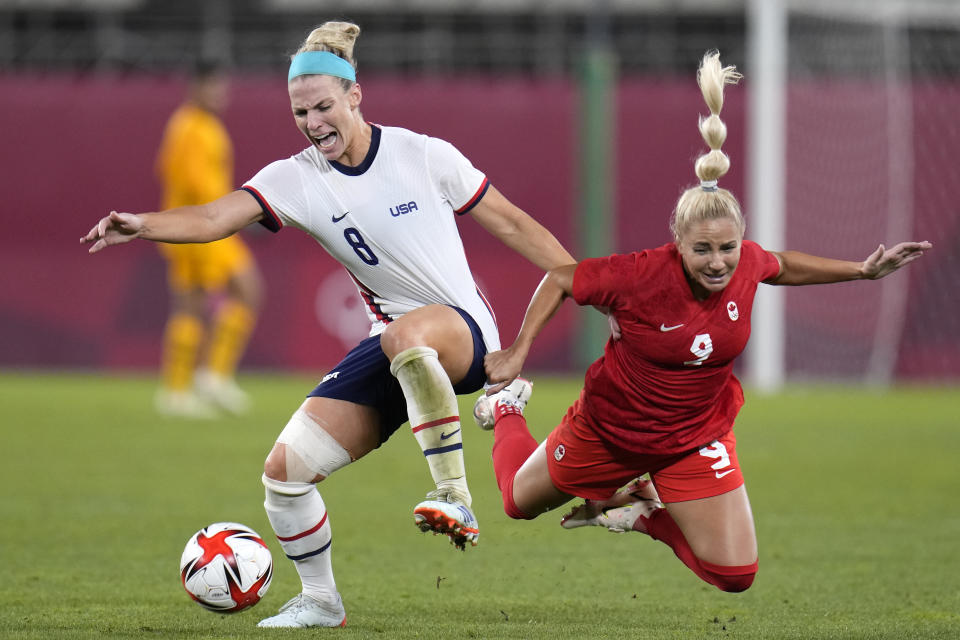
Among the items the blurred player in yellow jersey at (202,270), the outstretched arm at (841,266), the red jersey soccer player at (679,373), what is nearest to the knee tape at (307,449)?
the red jersey soccer player at (679,373)

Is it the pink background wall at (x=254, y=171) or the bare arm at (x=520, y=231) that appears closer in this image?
the bare arm at (x=520, y=231)

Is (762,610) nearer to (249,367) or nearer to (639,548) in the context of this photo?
(639,548)

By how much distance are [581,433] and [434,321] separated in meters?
0.75

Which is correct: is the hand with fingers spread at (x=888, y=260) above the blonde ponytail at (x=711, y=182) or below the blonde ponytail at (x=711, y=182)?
below

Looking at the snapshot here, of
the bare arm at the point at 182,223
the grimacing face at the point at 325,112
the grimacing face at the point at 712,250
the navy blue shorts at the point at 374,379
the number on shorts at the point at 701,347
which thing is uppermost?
the grimacing face at the point at 325,112

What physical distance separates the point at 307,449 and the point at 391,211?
855 mm

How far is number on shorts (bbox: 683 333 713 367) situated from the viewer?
4615mm

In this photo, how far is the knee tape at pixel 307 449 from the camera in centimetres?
470

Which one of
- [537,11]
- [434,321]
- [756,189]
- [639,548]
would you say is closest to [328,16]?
[537,11]

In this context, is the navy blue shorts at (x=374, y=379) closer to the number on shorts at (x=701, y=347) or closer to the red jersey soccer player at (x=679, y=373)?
the red jersey soccer player at (x=679, y=373)

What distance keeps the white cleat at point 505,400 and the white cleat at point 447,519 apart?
1145 millimetres

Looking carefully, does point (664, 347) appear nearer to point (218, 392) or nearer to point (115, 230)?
point (115, 230)

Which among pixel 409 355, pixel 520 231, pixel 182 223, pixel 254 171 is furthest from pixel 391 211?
pixel 254 171

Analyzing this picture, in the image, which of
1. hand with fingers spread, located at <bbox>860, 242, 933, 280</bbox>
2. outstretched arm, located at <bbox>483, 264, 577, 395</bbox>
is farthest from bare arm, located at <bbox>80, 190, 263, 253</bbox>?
hand with fingers spread, located at <bbox>860, 242, 933, 280</bbox>
